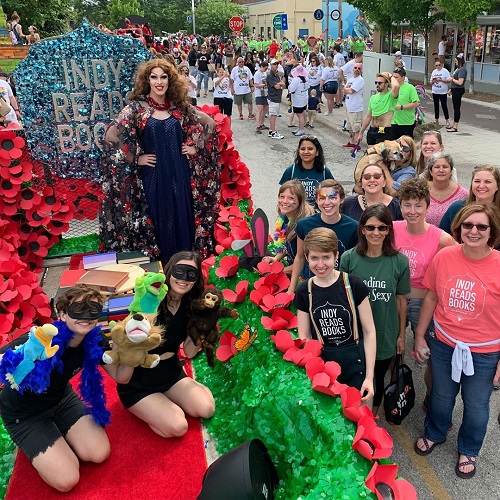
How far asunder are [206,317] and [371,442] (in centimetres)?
131

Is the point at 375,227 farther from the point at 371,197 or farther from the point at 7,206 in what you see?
the point at 7,206

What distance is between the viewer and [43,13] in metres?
28.2

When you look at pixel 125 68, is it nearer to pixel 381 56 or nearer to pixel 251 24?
pixel 381 56

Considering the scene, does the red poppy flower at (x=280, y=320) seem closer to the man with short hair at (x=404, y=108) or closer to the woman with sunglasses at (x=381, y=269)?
the woman with sunglasses at (x=381, y=269)

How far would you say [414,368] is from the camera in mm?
4172

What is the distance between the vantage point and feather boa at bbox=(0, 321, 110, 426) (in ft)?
8.94

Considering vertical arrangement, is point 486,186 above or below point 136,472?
above

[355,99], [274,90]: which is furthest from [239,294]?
[274,90]

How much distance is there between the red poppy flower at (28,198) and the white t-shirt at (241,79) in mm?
8685

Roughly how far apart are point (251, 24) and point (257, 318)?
208 feet

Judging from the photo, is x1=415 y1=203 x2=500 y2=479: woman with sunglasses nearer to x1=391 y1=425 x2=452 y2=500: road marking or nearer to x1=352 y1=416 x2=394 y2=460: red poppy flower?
x1=391 y1=425 x2=452 y2=500: road marking

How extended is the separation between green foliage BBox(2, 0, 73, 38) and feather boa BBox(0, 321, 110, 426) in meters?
27.6

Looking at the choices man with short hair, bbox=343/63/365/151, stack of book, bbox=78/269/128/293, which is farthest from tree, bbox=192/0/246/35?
stack of book, bbox=78/269/128/293

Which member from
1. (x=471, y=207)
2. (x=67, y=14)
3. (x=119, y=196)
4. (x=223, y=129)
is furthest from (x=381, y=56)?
(x=67, y=14)
